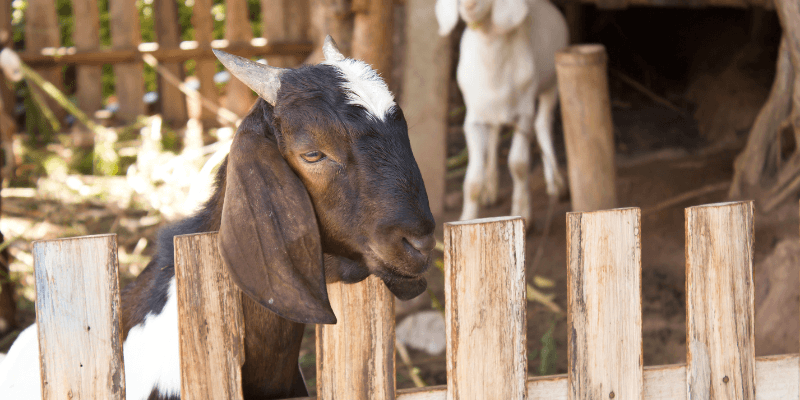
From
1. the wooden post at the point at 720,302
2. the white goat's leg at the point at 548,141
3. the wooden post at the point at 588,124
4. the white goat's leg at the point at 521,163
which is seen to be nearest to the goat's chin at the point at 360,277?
the wooden post at the point at 720,302

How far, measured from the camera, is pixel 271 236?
137 centimetres

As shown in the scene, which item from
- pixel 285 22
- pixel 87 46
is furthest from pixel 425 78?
pixel 87 46

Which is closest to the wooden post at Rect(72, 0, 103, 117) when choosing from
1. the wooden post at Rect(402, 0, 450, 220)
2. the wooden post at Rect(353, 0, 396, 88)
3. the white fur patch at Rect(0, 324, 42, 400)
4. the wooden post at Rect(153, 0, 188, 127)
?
the wooden post at Rect(153, 0, 188, 127)

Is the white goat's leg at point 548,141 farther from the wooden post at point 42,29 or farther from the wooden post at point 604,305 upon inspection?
the wooden post at point 42,29

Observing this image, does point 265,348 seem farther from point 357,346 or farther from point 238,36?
point 238,36

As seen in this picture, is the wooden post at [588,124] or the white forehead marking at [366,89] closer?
the white forehead marking at [366,89]

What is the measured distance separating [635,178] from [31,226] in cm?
437

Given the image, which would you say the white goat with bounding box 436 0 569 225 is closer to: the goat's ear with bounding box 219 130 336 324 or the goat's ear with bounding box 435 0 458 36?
the goat's ear with bounding box 435 0 458 36

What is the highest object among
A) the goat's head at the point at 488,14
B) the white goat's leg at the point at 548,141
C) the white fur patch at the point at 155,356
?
the goat's head at the point at 488,14

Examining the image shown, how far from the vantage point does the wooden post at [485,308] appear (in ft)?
4.86

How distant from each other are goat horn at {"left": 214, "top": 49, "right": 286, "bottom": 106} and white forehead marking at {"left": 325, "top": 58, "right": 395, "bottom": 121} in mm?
149

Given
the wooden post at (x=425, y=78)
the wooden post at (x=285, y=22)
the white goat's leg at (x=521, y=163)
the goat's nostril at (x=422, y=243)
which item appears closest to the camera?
the goat's nostril at (x=422, y=243)

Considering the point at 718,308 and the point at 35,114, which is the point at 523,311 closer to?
the point at 718,308

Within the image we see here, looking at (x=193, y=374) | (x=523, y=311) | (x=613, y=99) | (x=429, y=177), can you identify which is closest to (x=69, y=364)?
(x=193, y=374)
